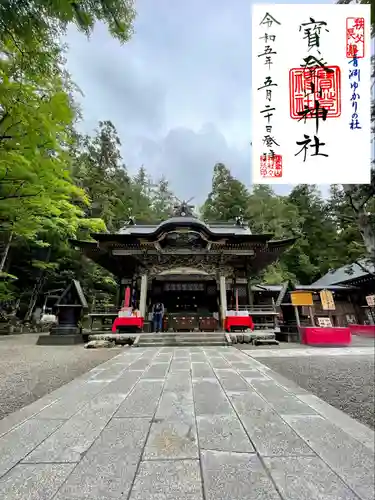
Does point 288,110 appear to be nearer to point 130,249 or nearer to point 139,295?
point 130,249

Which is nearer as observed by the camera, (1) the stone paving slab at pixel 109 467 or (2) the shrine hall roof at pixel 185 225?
(1) the stone paving slab at pixel 109 467

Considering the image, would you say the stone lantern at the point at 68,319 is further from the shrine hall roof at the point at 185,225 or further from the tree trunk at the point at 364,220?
the tree trunk at the point at 364,220

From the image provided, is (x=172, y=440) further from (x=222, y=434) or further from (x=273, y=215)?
(x=273, y=215)

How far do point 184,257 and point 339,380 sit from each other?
960 cm

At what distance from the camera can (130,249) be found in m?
12.3

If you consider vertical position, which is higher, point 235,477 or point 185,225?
point 185,225

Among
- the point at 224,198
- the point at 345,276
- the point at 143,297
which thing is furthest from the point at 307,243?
the point at 143,297

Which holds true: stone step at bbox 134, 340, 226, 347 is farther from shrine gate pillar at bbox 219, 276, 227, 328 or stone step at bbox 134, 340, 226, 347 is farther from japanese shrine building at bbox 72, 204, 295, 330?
japanese shrine building at bbox 72, 204, 295, 330

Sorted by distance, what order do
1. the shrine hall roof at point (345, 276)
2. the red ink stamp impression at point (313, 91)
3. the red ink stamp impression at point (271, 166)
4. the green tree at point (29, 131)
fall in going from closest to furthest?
1. the green tree at point (29, 131)
2. the red ink stamp impression at point (313, 91)
3. the red ink stamp impression at point (271, 166)
4. the shrine hall roof at point (345, 276)

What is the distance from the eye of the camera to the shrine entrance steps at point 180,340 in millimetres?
8633

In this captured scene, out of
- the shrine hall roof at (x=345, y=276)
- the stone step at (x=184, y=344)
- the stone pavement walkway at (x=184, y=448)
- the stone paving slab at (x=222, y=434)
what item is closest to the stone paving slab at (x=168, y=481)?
the stone pavement walkway at (x=184, y=448)

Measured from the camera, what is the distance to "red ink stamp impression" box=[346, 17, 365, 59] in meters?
4.39

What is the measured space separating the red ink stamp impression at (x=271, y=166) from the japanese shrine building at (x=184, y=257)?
6550 mm

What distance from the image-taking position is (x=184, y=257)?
12.9 m
